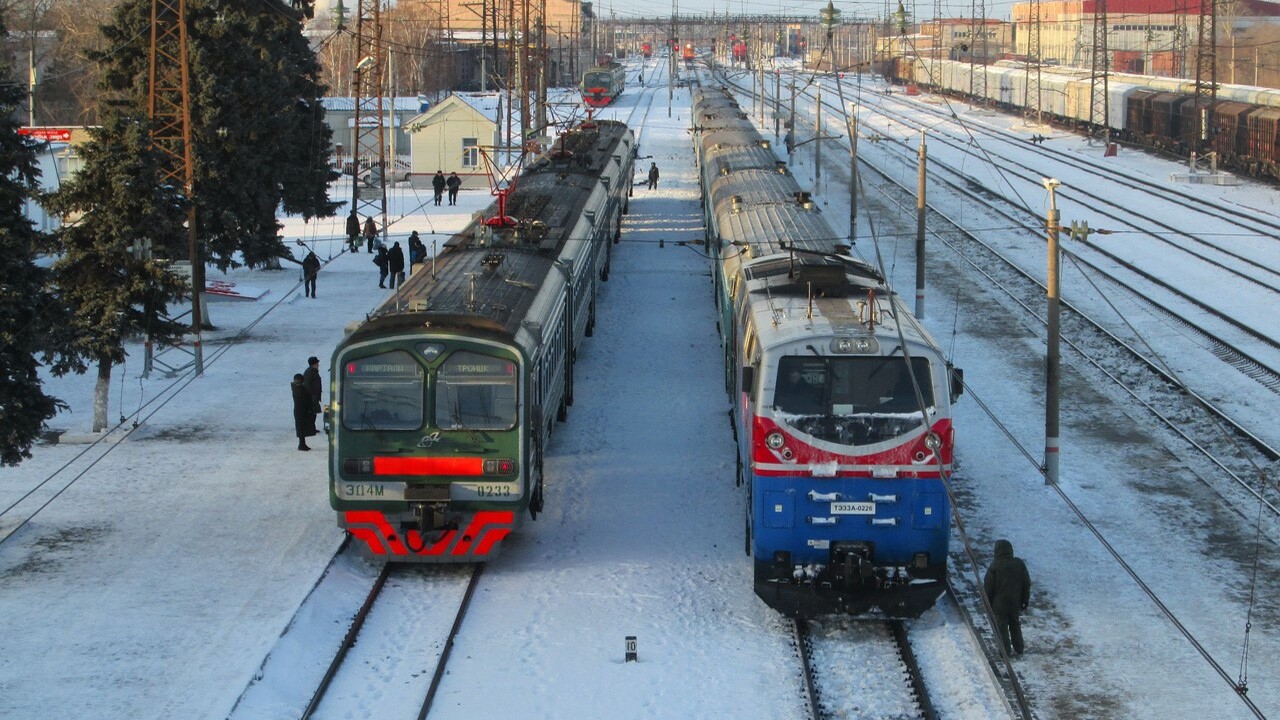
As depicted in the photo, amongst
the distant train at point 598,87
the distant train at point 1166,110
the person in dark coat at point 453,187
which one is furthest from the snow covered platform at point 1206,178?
the distant train at point 598,87

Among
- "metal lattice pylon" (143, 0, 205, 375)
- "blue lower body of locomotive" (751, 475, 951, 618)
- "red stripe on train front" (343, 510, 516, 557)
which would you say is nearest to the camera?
"blue lower body of locomotive" (751, 475, 951, 618)

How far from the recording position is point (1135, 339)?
88.3 feet

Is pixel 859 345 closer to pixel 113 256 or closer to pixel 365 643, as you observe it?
pixel 365 643

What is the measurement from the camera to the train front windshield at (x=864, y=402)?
13.0 meters

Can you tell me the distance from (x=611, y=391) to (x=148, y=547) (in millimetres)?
9156

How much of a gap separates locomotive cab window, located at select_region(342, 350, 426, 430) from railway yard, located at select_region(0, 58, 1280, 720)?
1739 millimetres

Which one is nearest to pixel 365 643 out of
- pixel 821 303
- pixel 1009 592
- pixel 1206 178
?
pixel 821 303

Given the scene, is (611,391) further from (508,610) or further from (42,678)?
(42,678)

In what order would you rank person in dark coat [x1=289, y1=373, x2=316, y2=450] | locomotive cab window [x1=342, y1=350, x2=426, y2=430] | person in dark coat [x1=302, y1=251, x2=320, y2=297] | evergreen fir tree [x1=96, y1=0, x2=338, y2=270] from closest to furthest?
locomotive cab window [x1=342, y1=350, x2=426, y2=430], person in dark coat [x1=289, y1=373, x2=316, y2=450], evergreen fir tree [x1=96, y1=0, x2=338, y2=270], person in dark coat [x1=302, y1=251, x2=320, y2=297]

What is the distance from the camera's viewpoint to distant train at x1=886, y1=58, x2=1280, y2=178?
51094 mm

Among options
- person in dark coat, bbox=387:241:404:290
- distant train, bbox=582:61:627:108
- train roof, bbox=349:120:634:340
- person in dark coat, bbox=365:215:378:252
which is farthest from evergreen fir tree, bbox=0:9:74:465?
distant train, bbox=582:61:627:108

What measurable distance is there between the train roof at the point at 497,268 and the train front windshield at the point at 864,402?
3552mm

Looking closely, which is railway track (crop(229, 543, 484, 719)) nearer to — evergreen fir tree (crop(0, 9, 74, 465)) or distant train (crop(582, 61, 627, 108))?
evergreen fir tree (crop(0, 9, 74, 465))

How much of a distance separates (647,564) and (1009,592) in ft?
13.8
